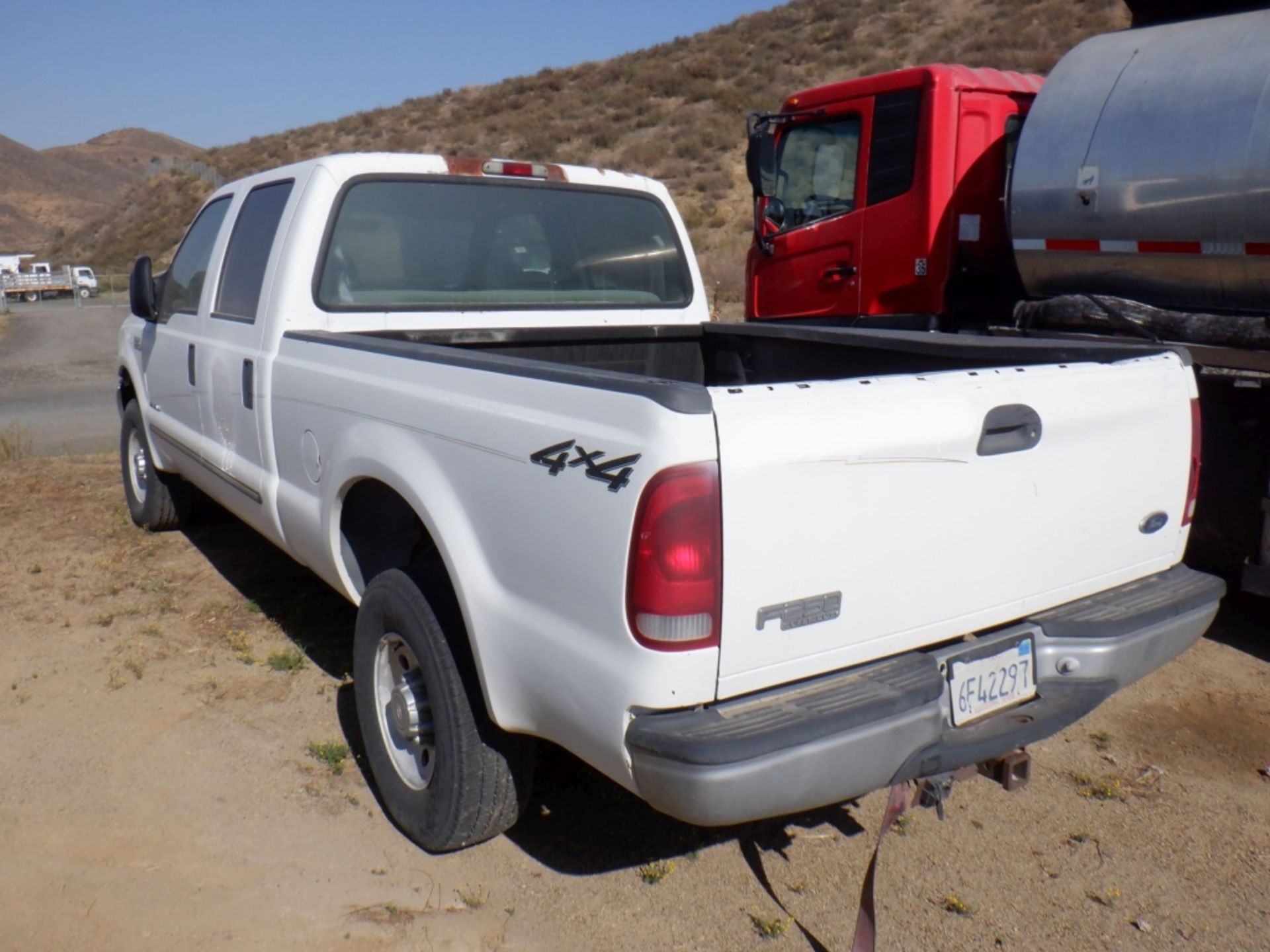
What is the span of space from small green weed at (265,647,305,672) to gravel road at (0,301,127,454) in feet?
20.0

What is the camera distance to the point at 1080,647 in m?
2.85

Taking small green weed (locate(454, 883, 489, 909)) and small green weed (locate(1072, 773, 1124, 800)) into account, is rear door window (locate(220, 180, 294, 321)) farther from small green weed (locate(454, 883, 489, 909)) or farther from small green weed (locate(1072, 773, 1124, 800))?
small green weed (locate(1072, 773, 1124, 800))

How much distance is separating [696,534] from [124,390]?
17.9 feet

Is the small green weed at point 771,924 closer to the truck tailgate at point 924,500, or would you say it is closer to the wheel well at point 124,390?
the truck tailgate at point 924,500

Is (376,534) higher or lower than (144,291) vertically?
lower

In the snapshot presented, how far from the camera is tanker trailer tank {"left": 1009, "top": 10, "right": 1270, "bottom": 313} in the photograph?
16.5 feet

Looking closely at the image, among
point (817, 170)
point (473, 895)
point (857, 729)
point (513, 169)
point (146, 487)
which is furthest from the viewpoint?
point (817, 170)

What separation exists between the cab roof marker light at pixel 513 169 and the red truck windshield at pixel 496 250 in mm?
43

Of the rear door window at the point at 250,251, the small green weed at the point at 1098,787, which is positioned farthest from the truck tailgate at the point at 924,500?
the rear door window at the point at 250,251

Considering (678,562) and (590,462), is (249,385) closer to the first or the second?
(590,462)

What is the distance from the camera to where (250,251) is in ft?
14.9

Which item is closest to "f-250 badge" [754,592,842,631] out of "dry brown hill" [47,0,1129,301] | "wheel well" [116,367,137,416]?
"wheel well" [116,367,137,416]

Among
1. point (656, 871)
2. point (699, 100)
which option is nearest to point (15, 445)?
point (656, 871)

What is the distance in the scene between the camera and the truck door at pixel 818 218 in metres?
7.29
